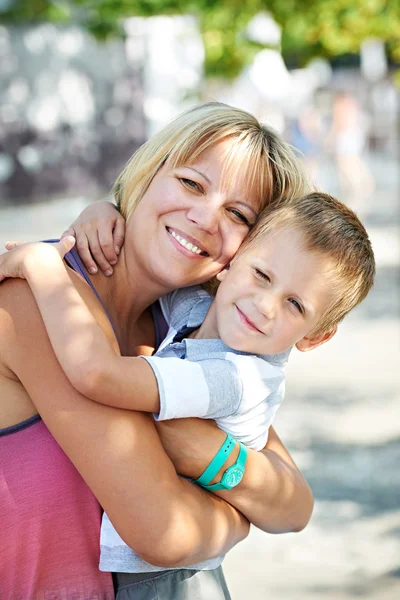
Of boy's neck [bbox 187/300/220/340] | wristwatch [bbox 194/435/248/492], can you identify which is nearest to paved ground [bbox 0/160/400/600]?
boy's neck [bbox 187/300/220/340]

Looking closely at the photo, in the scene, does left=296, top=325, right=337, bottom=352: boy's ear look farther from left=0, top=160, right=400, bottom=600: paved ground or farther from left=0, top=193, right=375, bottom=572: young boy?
left=0, top=160, right=400, bottom=600: paved ground

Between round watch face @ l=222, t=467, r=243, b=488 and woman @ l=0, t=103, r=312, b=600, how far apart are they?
4 centimetres

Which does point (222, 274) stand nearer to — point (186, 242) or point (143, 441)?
point (186, 242)

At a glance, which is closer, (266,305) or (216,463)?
(216,463)

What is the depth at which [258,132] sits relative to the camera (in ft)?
8.15

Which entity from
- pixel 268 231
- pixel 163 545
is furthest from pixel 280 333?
pixel 163 545

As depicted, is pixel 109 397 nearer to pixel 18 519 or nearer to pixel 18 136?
pixel 18 519

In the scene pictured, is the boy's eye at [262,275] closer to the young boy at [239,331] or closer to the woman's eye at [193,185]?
the young boy at [239,331]

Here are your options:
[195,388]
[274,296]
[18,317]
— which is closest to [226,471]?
[195,388]

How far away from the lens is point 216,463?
2.04m

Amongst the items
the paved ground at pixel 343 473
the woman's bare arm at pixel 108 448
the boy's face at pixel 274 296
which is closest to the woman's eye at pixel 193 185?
the boy's face at pixel 274 296

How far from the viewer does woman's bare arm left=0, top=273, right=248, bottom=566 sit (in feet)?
6.25

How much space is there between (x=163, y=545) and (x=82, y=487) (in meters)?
0.22

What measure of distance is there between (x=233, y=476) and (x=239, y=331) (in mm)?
363
